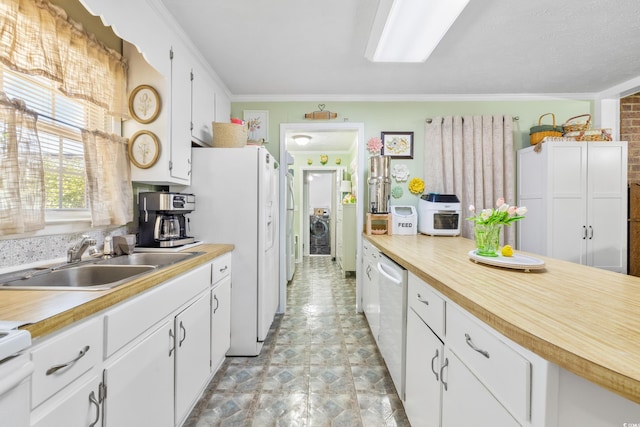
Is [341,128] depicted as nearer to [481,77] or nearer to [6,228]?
[481,77]

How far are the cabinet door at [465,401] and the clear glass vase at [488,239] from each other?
0.72 m

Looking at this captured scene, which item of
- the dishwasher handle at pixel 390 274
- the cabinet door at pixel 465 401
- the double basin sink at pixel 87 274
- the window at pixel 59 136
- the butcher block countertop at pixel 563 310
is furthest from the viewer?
the dishwasher handle at pixel 390 274

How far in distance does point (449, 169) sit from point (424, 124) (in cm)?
58

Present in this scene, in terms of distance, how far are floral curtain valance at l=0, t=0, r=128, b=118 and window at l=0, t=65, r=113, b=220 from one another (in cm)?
8

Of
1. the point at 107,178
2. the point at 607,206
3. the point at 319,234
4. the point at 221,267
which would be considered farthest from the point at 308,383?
the point at 319,234

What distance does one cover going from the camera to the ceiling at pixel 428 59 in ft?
5.87

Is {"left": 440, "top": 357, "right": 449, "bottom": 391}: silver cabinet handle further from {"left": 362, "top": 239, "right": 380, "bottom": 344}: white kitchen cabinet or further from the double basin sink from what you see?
the double basin sink

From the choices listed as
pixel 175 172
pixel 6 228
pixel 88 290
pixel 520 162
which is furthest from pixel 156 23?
pixel 520 162

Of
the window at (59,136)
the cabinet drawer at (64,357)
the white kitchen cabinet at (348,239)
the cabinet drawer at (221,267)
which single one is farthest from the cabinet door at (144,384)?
the white kitchen cabinet at (348,239)

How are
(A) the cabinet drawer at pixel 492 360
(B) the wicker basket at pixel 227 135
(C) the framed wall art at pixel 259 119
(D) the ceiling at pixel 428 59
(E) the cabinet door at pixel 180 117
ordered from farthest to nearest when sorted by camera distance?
(C) the framed wall art at pixel 259 119
(B) the wicker basket at pixel 227 135
(E) the cabinet door at pixel 180 117
(D) the ceiling at pixel 428 59
(A) the cabinet drawer at pixel 492 360

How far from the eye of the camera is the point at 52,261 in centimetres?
136

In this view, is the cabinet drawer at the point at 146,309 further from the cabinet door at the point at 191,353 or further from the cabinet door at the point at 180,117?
the cabinet door at the point at 180,117

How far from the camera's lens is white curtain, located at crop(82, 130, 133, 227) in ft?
5.14

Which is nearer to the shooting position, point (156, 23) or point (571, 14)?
point (156, 23)
